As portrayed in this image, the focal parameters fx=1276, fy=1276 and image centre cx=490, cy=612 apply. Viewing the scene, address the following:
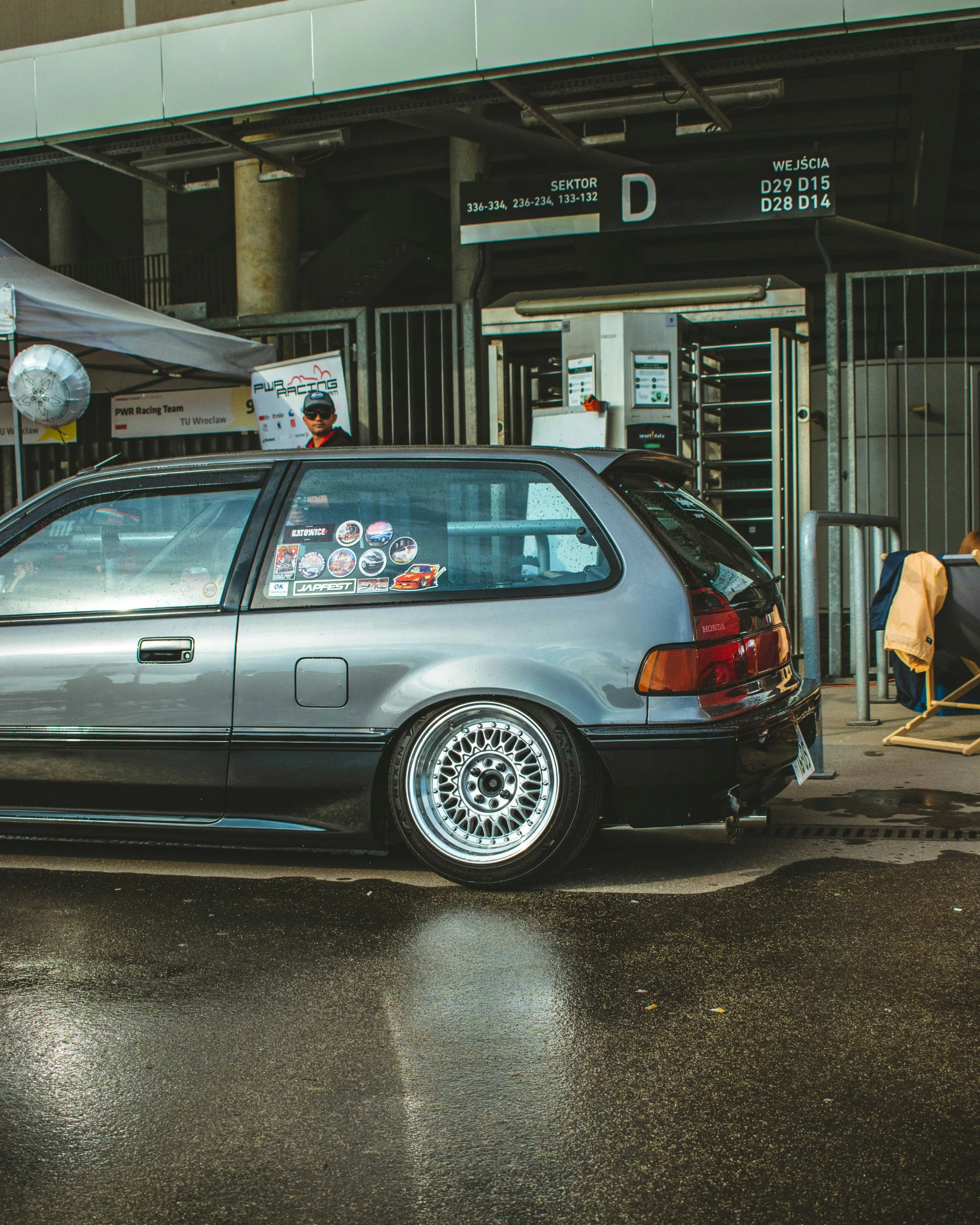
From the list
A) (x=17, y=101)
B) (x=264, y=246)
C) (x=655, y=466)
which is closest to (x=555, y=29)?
(x=17, y=101)

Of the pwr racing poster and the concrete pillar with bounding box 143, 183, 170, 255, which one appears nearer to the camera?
the pwr racing poster

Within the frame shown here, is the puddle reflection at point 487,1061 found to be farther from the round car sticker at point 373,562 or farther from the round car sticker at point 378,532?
the round car sticker at point 378,532

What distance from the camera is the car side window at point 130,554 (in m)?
4.70

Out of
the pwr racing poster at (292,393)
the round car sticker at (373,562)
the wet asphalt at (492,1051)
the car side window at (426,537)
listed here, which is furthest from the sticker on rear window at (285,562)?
the pwr racing poster at (292,393)

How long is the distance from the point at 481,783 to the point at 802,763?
4.12 feet

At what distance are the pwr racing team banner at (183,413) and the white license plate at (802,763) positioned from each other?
7.60 meters

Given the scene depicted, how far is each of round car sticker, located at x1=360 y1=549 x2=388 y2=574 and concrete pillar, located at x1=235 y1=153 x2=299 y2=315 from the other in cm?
1389

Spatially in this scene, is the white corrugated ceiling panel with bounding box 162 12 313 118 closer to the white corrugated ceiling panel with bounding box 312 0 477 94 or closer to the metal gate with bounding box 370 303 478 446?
the white corrugated ceiling panel with bounding box 312 0 477 94

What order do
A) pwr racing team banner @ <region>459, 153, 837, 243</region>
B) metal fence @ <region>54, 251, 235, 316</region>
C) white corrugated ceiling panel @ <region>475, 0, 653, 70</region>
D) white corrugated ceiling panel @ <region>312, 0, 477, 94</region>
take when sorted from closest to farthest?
white corrugated ceiling panel @ <region>475, 0, 653, 70</region> < white corrugated ceiling panel @ <region>312, 0, 477, 94</region> < pwr racing team banner @ <region>459, 153, 837, 243</region> < metal fence @ <region>54, 251, 235, 316</region>

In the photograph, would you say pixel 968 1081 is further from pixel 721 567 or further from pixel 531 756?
pixel 721 567

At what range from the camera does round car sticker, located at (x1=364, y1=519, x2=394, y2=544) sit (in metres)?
4.58

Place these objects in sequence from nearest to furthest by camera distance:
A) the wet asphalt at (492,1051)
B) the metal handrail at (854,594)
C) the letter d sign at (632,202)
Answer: the wet asphalt at (492,1051) < the metal handrail at (854,594) < the letter d sign at (632,202)

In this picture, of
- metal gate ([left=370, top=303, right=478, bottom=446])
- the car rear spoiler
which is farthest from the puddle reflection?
metal gate ([left=370, top=303, right=478, bottom=446])

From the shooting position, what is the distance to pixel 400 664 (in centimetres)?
441
